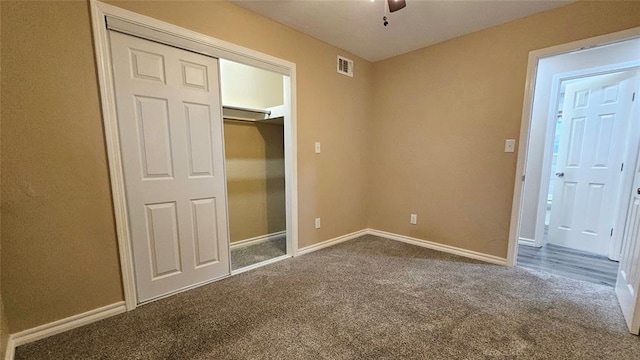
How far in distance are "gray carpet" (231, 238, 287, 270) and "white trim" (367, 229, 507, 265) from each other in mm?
1303

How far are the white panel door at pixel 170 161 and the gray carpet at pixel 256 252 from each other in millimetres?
422

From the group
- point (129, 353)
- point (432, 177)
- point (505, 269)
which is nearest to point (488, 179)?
point (432, 177)

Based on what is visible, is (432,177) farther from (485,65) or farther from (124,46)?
(124,46)

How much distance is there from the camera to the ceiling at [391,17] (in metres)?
2.01

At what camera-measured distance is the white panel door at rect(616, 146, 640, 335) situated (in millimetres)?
1477

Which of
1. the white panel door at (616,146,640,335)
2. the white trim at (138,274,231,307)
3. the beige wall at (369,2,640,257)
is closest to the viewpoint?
the white panel door at (616,146,640,335)

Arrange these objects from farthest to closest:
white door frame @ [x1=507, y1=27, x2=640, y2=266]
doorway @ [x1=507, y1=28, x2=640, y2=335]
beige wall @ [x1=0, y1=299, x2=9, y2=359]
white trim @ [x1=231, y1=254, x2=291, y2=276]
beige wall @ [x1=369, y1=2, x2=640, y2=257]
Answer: white trim @ [x1=231, y1=254, x2=291, y2=276] → beige wall @ [x1=369, y1=2, x2=640, y2=257] → white door frame @ [x1=507, y1=27, x2=640, y2=266] → doorway @ [x1=507, y1=28, x2=640, y2=335] → beige wall @ [x1=0, y1=299, x2=9, y2=359]

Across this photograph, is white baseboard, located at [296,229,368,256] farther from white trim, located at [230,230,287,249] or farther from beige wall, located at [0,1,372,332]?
beige wall, located at [0,1,372,332]

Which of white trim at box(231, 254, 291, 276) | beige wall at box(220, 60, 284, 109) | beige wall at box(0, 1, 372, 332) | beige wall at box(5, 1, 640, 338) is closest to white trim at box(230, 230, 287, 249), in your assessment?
white trim at box(231, 254, 291, 276)

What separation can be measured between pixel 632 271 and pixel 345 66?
2.92 meters

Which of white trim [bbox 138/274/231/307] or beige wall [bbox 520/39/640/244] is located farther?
beige wall [bbox 520/39/640/244]

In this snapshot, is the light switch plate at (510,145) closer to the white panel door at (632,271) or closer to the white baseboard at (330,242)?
the white panel door at (632,271)

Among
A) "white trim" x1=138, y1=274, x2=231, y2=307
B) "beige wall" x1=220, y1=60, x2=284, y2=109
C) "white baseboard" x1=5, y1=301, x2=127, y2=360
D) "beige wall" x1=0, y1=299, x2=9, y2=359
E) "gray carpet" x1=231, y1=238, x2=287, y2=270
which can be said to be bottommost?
"gray carpet" x1=231, y1=238, x2=287, y2=270

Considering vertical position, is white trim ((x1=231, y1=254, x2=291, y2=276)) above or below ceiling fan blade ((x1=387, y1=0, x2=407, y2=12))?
below
